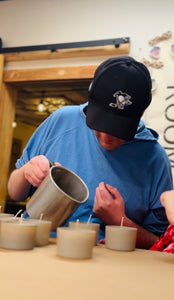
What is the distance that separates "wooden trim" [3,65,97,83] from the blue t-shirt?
1515 millimetres

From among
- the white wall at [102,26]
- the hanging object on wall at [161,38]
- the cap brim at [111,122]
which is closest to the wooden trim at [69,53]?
the white wall at [102,26]

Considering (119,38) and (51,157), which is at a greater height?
(119,38)

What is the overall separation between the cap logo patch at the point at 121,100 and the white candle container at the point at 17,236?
48 cm

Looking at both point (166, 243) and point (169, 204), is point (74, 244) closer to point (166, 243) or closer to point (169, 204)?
point (169, 204)

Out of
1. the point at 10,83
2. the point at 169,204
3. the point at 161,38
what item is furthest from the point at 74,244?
the point at 10,83

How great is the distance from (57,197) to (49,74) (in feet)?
7.53

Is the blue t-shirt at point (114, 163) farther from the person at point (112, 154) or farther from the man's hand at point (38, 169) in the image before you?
the man's hand at point (38, 169)

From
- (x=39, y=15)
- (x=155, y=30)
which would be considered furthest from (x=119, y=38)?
(x=39, y=15)

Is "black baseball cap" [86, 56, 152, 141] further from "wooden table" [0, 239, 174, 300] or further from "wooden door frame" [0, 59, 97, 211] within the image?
"wooden door frame" [0, 59, 97, 211]

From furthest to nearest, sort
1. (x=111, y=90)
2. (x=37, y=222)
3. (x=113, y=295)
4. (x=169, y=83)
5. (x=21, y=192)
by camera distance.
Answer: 1. (x=169, y=83)
2. (x=21, y=192)
3. (x=111, y=90)
4. (x=37, y=222)
5. (x=113, y=295)

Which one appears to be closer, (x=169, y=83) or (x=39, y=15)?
(x=169, y=83)

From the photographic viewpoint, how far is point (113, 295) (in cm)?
53

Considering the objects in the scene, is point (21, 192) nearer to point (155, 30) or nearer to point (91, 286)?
point (91, 286)

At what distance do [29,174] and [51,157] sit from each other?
0.90ft
